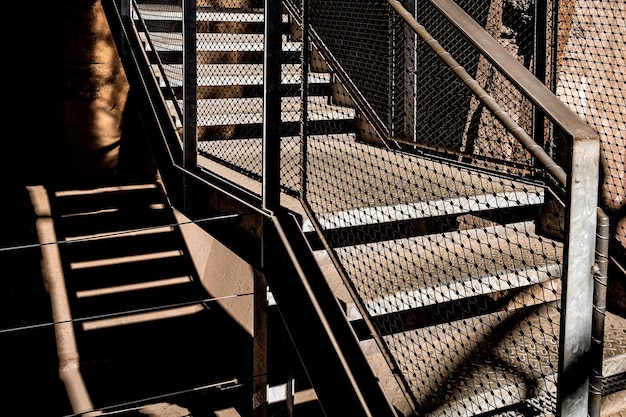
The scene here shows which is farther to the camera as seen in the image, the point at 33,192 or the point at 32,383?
the point at 33,192

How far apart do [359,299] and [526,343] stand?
807 mm

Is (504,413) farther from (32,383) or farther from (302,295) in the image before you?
(32,383)

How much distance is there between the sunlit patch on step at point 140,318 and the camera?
4.51 metres

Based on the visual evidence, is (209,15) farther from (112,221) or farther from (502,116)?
(502,116)

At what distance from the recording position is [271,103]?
8.68 ft

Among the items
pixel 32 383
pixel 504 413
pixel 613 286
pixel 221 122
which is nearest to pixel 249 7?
pixel 221 122

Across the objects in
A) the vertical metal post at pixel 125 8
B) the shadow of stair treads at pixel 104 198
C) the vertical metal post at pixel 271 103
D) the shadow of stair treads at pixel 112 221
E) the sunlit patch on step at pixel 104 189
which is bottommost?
the shadow of stair treads at pixel 112 221

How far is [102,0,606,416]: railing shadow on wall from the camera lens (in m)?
1.81

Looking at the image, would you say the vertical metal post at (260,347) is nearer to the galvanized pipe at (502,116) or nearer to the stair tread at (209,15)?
the galvanized pipe at (502,116)

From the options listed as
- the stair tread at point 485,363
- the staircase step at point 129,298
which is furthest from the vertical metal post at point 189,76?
the staircase step at point 129,298

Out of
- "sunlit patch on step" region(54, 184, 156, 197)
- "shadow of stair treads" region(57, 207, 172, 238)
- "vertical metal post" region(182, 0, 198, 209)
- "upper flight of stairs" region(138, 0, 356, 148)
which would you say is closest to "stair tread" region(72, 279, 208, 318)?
"shadow of stair treads" region(57, 207, 172, 238)

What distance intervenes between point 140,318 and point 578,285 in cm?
346

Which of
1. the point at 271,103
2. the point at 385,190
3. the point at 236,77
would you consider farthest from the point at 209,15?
the point at 271,103

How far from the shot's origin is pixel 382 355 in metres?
2.62
